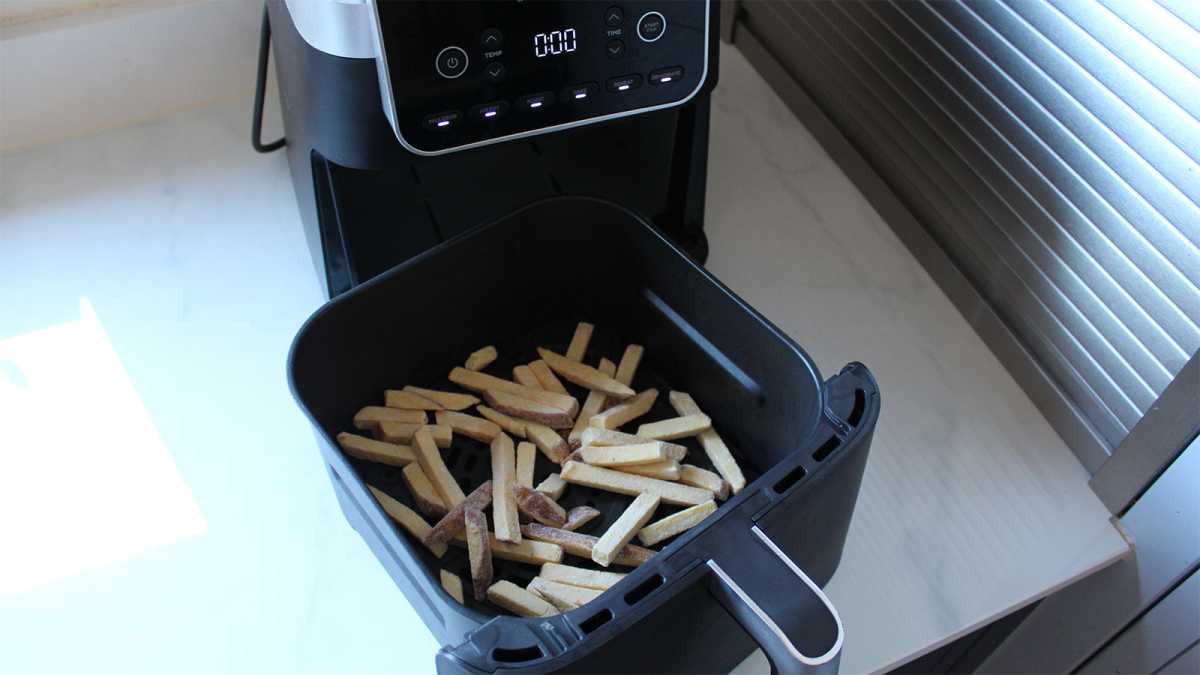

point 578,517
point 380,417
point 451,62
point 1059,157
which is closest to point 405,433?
point 380,417

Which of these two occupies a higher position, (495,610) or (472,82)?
(472,82)

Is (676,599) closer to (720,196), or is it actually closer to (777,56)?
(720,196)

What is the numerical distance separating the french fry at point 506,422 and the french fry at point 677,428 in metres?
0.07

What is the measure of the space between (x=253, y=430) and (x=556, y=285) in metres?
0.22

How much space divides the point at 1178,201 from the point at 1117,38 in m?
0.09

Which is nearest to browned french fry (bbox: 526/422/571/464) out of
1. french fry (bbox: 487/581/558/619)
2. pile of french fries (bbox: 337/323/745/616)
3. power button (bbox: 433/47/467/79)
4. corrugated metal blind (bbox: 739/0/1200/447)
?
pile of french fries (bbox: 337/323/745/616)

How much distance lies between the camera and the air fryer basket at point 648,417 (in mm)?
421

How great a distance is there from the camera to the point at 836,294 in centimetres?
76

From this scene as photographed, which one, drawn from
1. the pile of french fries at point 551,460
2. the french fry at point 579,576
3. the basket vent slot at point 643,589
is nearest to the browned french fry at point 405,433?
the pile of french fries at point 551,460

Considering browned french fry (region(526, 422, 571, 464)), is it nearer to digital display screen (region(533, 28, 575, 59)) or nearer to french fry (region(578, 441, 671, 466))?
french fry (region(578, 441, 671, 466))

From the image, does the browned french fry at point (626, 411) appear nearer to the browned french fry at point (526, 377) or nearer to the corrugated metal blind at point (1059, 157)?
the browned french fry at point (526, 377)

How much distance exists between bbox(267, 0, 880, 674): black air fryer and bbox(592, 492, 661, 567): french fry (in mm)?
27

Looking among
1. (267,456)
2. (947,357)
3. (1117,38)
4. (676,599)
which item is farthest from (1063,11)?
(267,456)

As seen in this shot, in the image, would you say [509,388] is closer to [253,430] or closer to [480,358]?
[480,358]
